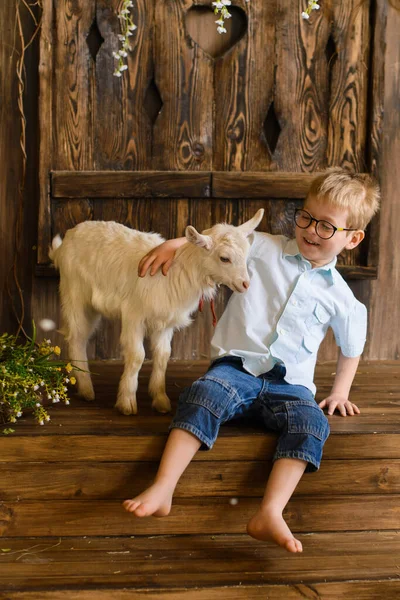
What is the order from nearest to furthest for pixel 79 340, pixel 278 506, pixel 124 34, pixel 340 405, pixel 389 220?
1. pixel 278 506
2. pixel 340 405
3. pixel 79 340
4. pixel 124 34
5. pixel 389 220

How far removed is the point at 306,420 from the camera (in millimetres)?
2123

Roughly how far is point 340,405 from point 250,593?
0.85 meters

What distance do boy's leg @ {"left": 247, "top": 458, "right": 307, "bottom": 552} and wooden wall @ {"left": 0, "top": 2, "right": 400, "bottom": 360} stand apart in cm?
137

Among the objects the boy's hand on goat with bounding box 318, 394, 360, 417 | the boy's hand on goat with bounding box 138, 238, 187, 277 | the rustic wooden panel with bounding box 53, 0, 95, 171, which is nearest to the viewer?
the boy's hand on goat with bounding box 138, 238, 187, 277

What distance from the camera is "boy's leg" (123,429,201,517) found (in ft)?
6.17

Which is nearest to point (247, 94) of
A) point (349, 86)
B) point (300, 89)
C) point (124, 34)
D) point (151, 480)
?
point (300, 89)

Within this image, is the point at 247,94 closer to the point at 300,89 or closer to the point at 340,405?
the point at 300,89

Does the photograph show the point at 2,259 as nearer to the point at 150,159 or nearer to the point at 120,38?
the point at 150,159

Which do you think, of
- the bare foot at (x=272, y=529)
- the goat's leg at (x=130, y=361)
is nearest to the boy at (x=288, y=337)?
the bare foot at (x=272, y=529)

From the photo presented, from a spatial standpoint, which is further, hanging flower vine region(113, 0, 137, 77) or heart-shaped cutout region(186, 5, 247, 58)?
heart-shaped cutout region(186, 5, 247, 58)

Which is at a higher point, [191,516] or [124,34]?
[124,34]

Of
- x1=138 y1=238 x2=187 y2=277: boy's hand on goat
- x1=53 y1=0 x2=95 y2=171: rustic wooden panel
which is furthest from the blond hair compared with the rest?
x1=53 y1=0 x2=95 y2=171: rustic wooden panel

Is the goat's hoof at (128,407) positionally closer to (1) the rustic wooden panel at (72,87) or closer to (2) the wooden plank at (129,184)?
(2) the wooden plank at (129,184)

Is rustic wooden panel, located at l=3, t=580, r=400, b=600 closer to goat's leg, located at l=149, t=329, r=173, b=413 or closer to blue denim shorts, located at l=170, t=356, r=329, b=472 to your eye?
blue denim shorts, located at l=170, t=356, r=329, b=472
